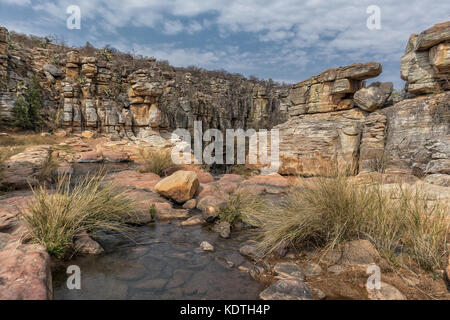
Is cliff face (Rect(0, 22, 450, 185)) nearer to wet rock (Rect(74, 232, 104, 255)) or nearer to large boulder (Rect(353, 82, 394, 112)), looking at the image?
large boulder (Rect(353, 82, 394, 112))

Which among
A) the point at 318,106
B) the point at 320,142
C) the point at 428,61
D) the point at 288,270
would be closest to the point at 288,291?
the point at 288,270

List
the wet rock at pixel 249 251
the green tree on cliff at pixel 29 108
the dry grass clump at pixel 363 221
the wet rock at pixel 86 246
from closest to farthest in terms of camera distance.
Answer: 1. the dry grass clump at pixel 363 221
2. the wet rock at pixel 86 246
3. the wet rock at pixel 249 251
4. the green tree on cliff at pixel 29 108

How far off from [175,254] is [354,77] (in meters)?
7.96

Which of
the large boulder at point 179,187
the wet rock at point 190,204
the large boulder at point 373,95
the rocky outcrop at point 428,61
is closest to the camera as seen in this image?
the wet rock at point 190,204

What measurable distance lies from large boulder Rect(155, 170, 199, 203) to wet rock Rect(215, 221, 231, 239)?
1.46 meters

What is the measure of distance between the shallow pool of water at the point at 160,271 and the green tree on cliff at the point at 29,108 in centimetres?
1287

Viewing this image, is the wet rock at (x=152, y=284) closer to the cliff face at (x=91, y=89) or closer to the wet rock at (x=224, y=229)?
the wet rock at (x=224, y=229)

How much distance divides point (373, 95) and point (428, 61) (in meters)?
1.42

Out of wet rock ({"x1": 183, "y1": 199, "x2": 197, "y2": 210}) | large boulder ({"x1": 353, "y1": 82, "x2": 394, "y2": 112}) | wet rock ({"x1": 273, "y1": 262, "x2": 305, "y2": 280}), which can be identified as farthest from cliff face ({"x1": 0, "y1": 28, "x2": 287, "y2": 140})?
wet rock ({"x1": 273, "y1": 262, "x2": 305, "y2": 280})

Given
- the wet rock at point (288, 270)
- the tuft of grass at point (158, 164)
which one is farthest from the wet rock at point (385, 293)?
the tuft of grass at point (158, 164)

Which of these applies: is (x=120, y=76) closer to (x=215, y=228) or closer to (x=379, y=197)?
(x=215, y=228)

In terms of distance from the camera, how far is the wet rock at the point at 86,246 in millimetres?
2538

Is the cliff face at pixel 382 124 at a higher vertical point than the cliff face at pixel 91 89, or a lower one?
lower

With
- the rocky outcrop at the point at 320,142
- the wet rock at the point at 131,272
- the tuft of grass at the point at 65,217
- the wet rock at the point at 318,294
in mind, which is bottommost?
the wet rock at the point at 131,272
